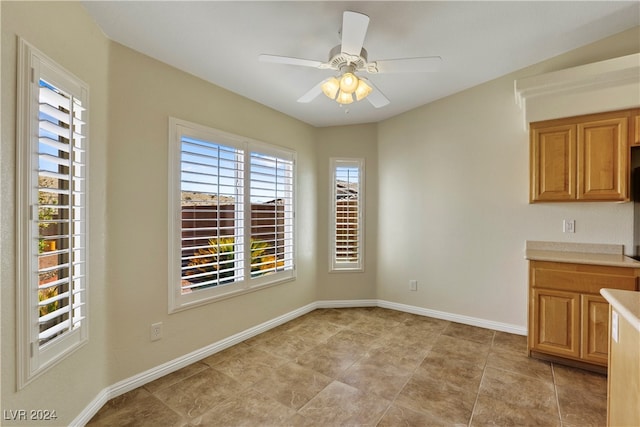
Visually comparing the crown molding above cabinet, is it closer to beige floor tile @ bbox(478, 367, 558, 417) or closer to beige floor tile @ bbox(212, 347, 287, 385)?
beige floor tile @ bbox(478, 367, 558, 417)

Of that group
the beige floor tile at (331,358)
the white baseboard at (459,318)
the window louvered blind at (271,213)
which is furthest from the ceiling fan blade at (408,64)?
the white baseboard at (459,318)

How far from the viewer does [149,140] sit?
231cm

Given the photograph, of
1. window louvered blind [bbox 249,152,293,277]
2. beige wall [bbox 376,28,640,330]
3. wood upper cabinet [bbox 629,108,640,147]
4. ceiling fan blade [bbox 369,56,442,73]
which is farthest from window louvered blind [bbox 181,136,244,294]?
wood upper cabinet [bbox 629,108,640,147]

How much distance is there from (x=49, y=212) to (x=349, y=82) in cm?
199

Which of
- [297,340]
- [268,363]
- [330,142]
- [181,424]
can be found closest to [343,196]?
[330,142]

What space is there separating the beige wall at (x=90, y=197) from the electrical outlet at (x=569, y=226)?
13.4 feet

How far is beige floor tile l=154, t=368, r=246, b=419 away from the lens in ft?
6.59

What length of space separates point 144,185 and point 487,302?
3747mm

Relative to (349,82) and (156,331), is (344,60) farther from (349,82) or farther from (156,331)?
(156,331)

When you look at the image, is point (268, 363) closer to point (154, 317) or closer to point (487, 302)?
point (154, 317)

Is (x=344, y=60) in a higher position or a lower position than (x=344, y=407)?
higher

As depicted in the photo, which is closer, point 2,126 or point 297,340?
point 2,126

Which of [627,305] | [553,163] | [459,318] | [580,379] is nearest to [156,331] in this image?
[627,305]

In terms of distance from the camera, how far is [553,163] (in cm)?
270
